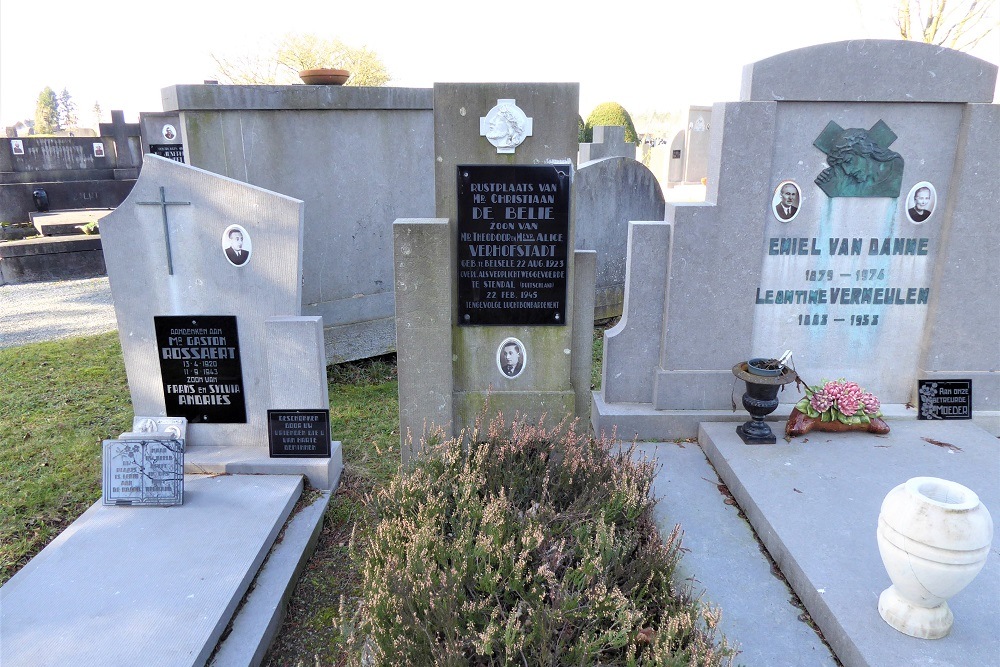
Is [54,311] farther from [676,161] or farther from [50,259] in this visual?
[676,161]

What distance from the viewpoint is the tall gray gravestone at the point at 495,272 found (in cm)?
411

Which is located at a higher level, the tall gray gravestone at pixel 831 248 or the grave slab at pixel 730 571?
the tall gray gravestone at pixel 831 248

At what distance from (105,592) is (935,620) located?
159 inches

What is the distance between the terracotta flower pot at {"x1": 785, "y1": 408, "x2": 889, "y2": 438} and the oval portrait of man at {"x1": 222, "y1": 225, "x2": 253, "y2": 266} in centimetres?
421

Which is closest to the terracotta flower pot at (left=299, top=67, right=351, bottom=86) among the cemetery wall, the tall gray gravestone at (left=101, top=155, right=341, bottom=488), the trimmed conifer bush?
the cemetery wall

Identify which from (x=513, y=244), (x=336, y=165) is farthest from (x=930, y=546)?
(x=336, y=165)

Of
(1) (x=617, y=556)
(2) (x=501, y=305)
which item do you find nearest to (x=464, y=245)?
(2) (x=501, y=305)

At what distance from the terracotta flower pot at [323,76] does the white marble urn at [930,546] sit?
247 inches

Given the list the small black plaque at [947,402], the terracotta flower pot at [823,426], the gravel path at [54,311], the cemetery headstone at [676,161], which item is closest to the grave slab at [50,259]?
the gravel path at [54,311]

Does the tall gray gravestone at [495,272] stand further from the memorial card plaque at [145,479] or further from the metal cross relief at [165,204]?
the metal cross relief at [165,204]

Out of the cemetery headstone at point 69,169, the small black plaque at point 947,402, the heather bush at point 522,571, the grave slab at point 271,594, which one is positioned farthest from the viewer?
the cemetery headstone at point 69,169

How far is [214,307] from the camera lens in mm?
4562

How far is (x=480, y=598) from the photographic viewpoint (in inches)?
112

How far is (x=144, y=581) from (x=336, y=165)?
4.57m
